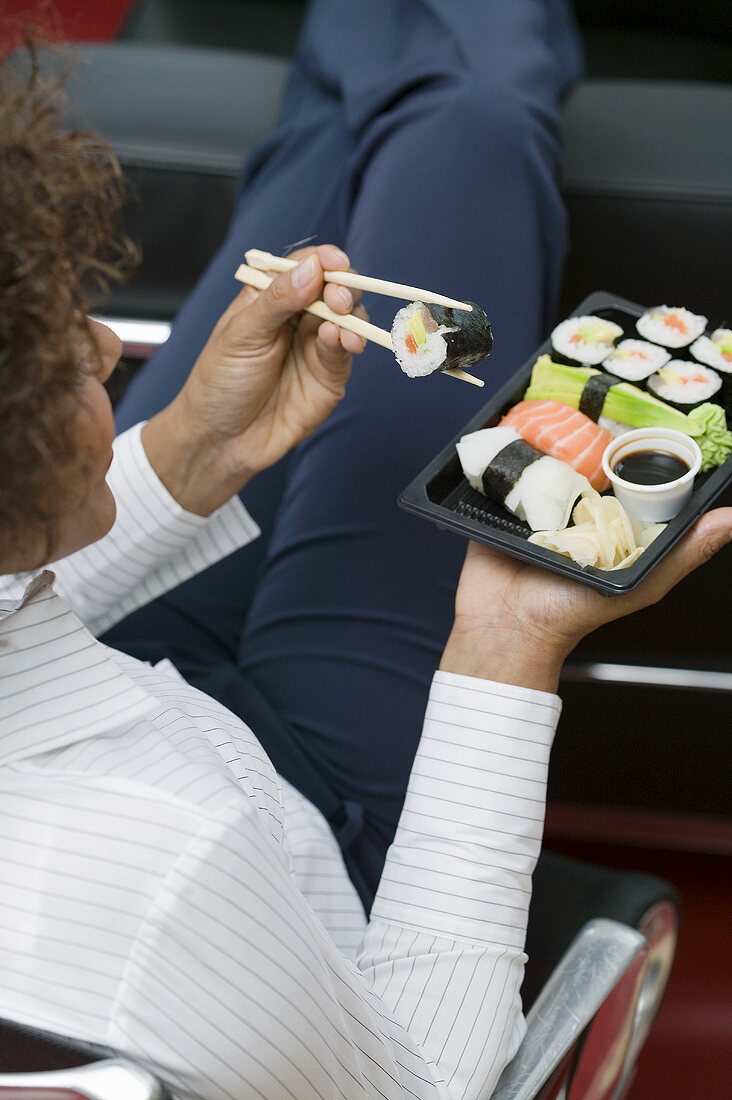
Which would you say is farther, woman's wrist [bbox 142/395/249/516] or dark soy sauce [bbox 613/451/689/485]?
woman's wrist [bbox 142/395/249/516]

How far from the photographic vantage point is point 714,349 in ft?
3.82

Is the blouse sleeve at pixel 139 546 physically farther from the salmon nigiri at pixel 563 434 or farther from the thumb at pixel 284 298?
the salmon nigiri at pixel 563 434

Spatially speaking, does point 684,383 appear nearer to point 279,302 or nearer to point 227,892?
point 279,302

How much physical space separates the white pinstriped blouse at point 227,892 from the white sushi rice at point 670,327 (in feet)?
1.58

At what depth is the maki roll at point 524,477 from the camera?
3.45 ft

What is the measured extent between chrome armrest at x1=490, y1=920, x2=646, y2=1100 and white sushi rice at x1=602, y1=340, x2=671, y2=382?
0.61 meters

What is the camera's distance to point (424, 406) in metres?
1.29

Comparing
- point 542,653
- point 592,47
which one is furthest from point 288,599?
point 592,47

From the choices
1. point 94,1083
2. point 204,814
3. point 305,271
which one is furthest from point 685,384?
point 94,1083

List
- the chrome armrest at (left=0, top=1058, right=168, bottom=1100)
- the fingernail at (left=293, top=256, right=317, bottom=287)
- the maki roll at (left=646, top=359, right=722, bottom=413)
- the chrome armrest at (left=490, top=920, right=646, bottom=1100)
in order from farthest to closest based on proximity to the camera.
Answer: the maki roll at (left=646, top=359, right=722, bottom=413), the fingernail at (left=293, top=256, right=317, bottom=287), the chrome armrest at (left=490, top=920, right=646, bottom=1100), the chrome armrest at (left=0, top=1058, right=168, bottom=1100)

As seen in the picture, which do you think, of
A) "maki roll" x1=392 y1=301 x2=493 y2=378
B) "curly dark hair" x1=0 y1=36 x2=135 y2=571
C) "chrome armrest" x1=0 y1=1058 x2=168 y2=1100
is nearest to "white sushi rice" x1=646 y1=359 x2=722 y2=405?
"maki roll" x1=392 y1=301 x2=493 y2=378

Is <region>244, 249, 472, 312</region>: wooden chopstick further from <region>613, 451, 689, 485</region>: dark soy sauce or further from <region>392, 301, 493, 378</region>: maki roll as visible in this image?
<region>613, 451, 689, 485</region>: dark soy sauce

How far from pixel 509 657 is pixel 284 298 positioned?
436mm

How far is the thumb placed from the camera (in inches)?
40.0
